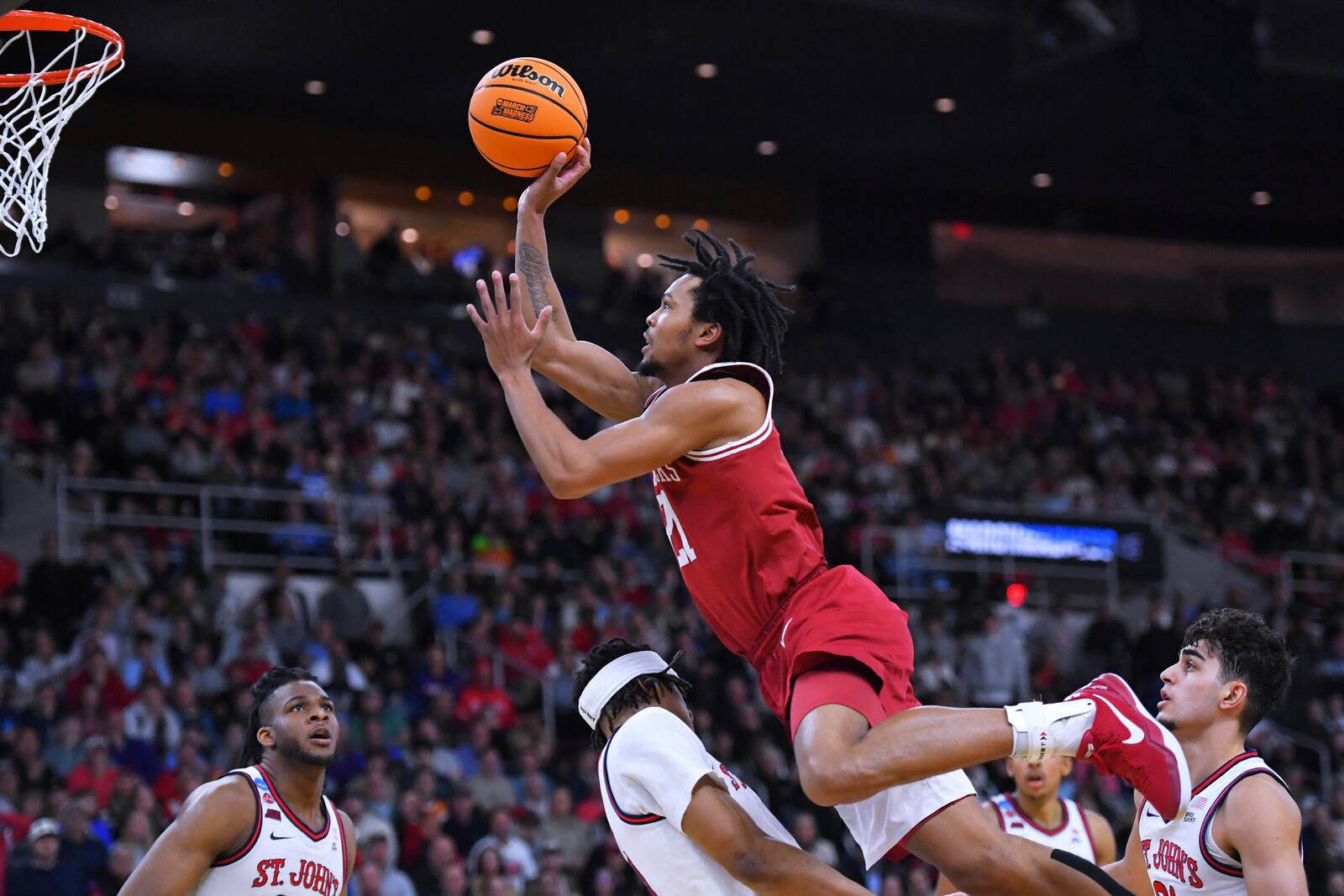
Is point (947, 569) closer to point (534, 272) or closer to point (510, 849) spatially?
point (510, 849)

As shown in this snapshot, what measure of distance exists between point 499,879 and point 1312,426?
60.4ft

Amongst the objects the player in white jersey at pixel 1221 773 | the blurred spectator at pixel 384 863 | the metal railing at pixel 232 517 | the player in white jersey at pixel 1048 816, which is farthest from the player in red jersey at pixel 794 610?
the metal railing at pixel 232 517

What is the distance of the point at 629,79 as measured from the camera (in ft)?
70.2

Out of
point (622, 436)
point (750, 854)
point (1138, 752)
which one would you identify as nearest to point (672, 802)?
point (750, 854)

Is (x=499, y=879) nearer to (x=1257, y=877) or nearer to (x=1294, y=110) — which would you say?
(x=1257, y=877)

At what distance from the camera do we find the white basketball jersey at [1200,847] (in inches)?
190

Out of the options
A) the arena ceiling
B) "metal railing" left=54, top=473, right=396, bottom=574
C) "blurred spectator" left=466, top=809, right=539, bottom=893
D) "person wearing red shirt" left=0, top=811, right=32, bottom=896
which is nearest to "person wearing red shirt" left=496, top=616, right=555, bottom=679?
"metal railing" left=54, top=473, right=396, bottom=574

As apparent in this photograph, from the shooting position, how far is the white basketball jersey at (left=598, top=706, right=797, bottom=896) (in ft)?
15.4

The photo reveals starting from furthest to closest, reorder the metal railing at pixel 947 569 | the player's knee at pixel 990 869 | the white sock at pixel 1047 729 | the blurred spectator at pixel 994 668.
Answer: the metal railing at pixel 947 569
the blurred spectator at pixel 994 668
the white sock at pixel 1047 729
the player's knee at pixel 990 869

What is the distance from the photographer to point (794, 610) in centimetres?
485

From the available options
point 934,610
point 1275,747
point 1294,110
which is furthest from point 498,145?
point 1294,110

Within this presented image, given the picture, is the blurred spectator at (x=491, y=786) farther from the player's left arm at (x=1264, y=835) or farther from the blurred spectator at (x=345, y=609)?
the player's left arm at (x=1264, y=835)

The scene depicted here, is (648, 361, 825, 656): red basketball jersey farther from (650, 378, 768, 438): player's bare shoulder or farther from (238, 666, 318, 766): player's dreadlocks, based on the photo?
(238, 666, 318, 766): player's dreadlocks

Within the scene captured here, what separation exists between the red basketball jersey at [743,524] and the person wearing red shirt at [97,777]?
7112mm
